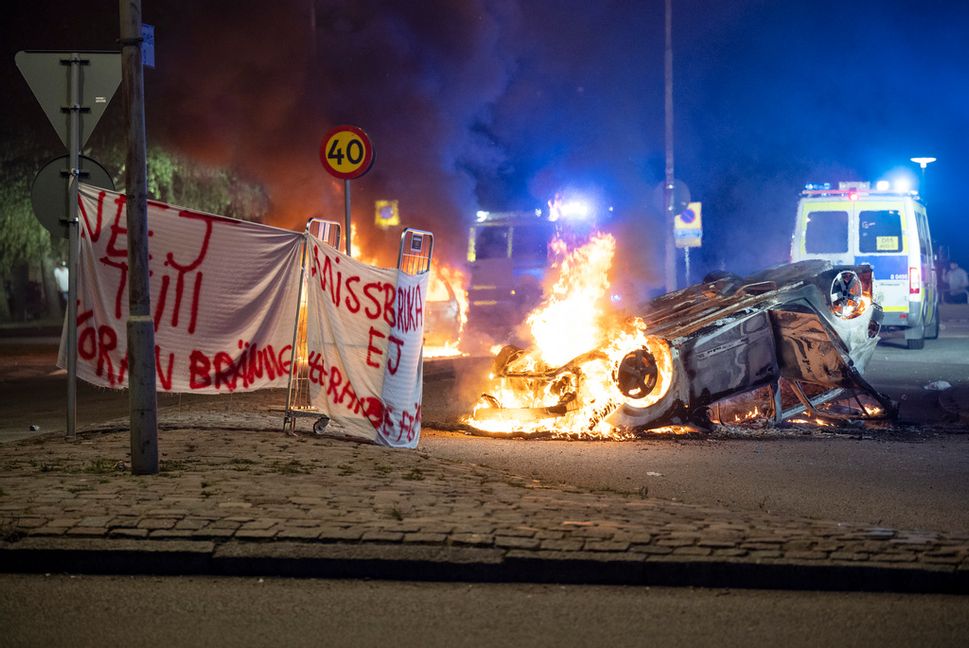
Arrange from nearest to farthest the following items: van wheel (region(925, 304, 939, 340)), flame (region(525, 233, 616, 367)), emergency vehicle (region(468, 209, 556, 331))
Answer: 1. flame (region(525, 233, 616, 367))
2. van wheel (region(925, 304, 939, 340))
3. emergency vehicle (region(468, 209, 556, 331))

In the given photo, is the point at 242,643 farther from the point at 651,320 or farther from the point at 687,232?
the point at 687,232

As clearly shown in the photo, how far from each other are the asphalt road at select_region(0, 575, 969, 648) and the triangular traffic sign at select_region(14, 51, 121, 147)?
409cm

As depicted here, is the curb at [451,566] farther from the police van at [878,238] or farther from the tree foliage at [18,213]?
the tree foliage at [18,213]

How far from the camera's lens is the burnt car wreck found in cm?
945

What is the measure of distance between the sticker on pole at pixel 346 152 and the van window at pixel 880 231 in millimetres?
10982

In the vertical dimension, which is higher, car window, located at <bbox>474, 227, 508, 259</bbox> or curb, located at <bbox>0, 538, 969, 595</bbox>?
car window, located at <bbox>474, 227, 508, 259</bbox>

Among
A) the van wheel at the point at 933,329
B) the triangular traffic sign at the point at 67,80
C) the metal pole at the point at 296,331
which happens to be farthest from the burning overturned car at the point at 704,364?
the van wheel at the point at 933,329

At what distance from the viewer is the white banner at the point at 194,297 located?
25.9 feet

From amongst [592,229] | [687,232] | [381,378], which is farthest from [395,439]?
[687,232]

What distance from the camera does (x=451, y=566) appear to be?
195 inches

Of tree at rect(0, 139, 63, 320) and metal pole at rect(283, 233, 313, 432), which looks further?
tree at rect(0, 139, 63, 320)

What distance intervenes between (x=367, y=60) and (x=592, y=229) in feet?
17.1

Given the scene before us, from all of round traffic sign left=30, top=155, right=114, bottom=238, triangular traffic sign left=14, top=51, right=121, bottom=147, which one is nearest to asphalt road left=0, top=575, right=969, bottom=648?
round traffic sign left=30, top=155, right=114, bottom=238

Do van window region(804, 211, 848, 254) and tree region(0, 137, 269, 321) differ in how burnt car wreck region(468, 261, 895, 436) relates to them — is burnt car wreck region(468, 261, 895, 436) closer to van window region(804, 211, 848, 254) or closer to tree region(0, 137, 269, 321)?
van window region(804, 211, 848, 254)
